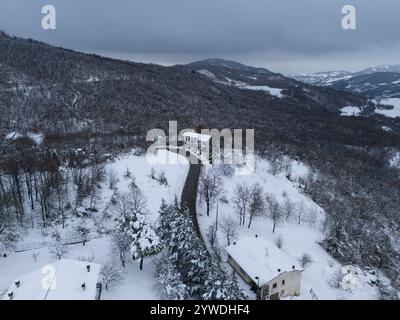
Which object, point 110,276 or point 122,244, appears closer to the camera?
point 110,276

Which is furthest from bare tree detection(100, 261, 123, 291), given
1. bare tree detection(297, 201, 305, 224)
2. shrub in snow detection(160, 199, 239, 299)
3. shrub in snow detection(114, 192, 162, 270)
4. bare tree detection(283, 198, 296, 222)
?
bare tree detection(297, 201, 305, 224)

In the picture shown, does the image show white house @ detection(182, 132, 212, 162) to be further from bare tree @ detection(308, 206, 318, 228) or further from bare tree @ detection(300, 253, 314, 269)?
bare tree @ detection(300, 253, 314, 269)

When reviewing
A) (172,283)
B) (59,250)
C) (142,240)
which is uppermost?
(142,240)

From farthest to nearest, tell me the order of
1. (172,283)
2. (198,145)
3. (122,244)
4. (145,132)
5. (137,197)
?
(145,132), (198,145), (137,197), (122,244), (172,283)

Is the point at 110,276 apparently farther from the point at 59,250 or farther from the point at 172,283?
the point at 59,250

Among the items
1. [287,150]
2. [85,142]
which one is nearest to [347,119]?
[287,150]

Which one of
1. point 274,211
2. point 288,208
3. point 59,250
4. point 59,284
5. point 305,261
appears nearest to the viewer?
point 59,284

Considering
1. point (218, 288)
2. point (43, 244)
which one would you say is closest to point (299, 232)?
point (218, 288)

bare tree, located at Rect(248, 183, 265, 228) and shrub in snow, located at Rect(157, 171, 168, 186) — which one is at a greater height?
shrub in snow, located at Rect(157, 171, 168, 186)
